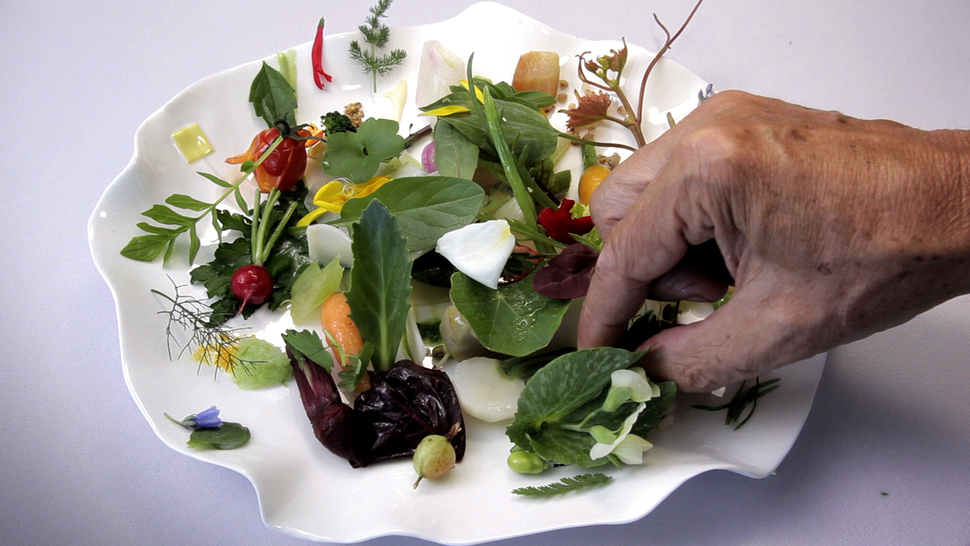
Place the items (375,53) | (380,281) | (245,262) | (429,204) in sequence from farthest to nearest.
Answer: (375,53) < (245,262) < (429,204) < (380,281)

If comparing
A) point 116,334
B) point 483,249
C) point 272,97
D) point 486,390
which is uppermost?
point 272,97

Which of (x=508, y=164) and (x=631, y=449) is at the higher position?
(x=508, y=164)

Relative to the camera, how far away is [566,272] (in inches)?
38.6

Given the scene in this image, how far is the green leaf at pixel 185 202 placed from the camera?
3.79 ft

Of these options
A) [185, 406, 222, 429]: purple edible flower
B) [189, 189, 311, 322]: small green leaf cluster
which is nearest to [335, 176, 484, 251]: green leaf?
[189, 189, 311, 322]: small green leaf cluster

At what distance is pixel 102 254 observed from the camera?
1101 mm

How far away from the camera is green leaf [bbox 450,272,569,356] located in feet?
3.18

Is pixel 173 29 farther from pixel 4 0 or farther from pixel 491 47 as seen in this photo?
pixel 491 47

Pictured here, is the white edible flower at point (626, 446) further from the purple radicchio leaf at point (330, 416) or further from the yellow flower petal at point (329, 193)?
the yellow flower petal at point (329, 193)

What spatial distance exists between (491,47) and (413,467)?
975 mm

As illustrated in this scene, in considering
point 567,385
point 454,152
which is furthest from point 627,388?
point 454,152

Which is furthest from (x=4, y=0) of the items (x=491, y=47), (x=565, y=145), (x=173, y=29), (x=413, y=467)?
(x=413, y=467)

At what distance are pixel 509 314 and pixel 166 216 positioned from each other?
26.8 inches

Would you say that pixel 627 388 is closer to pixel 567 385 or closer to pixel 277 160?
pixel 567 385
